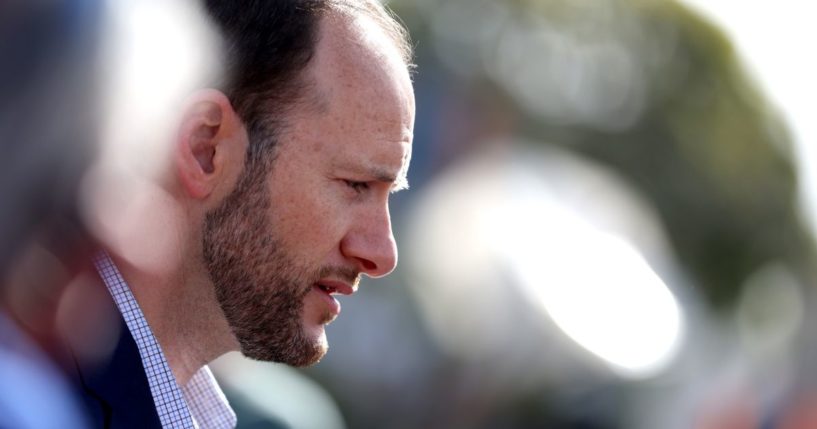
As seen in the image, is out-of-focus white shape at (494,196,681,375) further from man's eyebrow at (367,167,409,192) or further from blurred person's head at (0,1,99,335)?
blurred person's head at (0,1,99,335)

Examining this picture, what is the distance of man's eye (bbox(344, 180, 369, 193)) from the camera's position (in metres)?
2.26

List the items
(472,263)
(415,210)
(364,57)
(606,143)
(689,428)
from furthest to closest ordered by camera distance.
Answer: (606,143), (415,210), (472,263), (689,428), (364,57)

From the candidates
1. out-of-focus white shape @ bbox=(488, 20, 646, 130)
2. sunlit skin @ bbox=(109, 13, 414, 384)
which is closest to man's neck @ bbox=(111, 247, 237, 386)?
sunlit skin @ bbox=(109, 13, 414, 384)

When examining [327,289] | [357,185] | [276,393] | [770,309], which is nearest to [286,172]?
[357,185]

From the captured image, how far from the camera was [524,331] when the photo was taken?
960 centimetres

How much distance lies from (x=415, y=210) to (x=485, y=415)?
2378mm

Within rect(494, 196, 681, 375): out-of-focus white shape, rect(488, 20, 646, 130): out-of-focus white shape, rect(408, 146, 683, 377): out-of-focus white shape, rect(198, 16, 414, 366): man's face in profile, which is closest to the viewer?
rect(198, 16, 414, 366): man's face in profile

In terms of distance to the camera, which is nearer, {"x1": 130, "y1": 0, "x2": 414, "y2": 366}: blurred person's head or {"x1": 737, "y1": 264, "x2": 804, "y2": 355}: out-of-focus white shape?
{"x1": 130, "y1": 0, "x2": 414, "y2": 366}: blurred person's head

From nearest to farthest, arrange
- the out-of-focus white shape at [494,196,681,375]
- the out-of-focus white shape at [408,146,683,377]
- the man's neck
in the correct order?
1. the man's neck
2. the out-of-focus white shape at [408,146,683,377]
3. the out-of-focus white shape at [494,196,681,375]

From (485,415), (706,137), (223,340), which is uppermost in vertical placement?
(706,137)

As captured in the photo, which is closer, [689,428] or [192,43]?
[192,43]

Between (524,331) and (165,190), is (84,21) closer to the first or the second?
(165,190)

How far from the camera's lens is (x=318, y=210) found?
7.30 ft

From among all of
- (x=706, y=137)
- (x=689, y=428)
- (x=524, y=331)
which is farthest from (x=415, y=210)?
(x=706, y=137)
